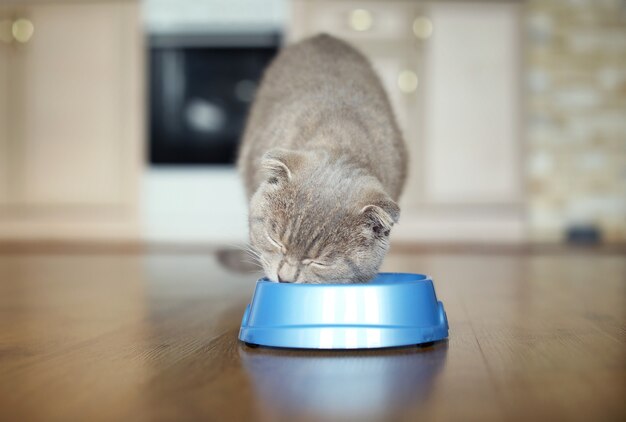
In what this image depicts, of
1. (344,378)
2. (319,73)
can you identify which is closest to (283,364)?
(344,378)

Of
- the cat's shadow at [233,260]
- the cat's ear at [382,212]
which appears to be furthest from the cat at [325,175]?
the cat's shadow at [233,260]

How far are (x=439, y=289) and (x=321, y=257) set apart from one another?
0.96 m

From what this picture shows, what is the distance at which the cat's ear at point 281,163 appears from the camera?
1612 millimetres

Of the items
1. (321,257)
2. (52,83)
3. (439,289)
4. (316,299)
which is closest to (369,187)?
(321,257)

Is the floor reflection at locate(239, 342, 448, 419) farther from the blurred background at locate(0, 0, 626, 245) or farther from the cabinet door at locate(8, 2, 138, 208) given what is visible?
the cabinet door at locate(8, 2, 138, 208)

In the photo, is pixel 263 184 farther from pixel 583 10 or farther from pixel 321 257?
pixel 583 10

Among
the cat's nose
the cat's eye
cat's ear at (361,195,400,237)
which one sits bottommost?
the cat's nose

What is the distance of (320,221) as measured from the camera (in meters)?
1.56

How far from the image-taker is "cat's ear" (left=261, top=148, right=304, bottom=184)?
1.61 m

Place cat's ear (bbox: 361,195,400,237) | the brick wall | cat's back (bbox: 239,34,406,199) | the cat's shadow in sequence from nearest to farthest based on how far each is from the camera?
1. cat's ear (bbox: 361,195,400,237)
2. cat's back (bbox: 239,34,406,199)
3. the cat's shadow
4. the brick wall

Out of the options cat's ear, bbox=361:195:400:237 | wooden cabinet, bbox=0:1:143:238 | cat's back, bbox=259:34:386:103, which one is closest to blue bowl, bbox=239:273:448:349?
cat's ear, bbox=361:195:400:237

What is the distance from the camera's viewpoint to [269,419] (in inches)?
36.1

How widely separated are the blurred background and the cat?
2719 mm

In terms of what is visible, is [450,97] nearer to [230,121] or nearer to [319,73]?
[230,121]
